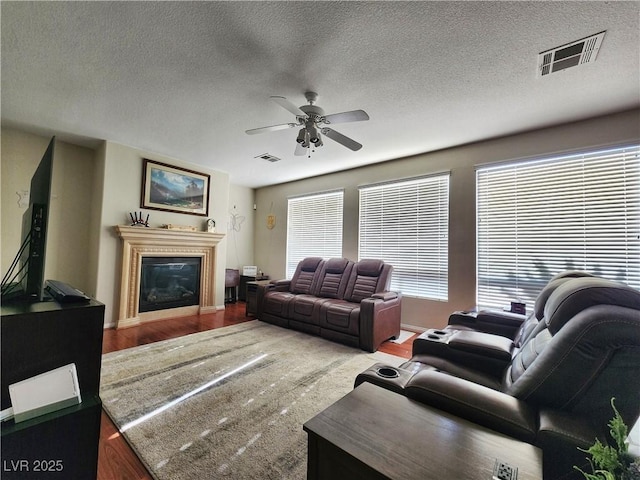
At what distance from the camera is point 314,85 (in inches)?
97.1

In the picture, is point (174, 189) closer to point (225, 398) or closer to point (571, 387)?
point (225, 398)

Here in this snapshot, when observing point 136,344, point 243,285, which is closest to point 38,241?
point 136,344

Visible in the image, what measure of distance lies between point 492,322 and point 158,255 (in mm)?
4716

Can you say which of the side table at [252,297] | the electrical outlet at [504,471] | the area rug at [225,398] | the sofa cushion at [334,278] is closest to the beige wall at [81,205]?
the area rug at [225,398]

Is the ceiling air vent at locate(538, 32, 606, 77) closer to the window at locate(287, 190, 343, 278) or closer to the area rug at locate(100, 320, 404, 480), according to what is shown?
the area rug at locate(100, 320, 404, 480)

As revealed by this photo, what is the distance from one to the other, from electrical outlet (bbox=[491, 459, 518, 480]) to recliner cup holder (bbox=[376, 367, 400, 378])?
63cm

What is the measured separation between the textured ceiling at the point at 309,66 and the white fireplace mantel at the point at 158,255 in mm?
1541

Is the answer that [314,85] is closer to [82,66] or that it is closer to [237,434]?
[82,66]

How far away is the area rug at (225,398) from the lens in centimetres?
155

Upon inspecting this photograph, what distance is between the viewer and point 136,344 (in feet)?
10.8

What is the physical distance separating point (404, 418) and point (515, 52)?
2.60m

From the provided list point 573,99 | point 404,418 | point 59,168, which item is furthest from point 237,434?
point 59,168

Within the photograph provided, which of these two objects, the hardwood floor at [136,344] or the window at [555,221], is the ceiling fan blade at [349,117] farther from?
the hardwood floor at [136,344]

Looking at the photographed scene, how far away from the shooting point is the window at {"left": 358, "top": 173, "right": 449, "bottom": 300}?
3.98 m
